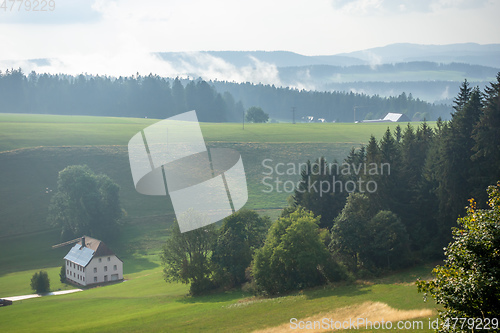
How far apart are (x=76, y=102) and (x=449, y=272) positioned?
183675 mm

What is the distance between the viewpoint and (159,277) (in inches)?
1923

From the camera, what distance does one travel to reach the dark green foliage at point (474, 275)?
12695 millimetres

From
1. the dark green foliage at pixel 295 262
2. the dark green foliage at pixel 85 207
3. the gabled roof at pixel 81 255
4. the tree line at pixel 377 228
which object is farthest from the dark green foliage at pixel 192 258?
the dark green foliage at pixel 85 207

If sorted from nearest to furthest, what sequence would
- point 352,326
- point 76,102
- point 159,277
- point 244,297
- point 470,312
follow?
point 470,312 < point 352,326 < point 244,297 < point 159,277 < point 76,102

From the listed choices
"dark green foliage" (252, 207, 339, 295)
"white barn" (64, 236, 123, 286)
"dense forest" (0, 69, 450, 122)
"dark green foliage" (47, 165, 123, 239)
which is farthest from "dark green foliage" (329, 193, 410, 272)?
"dense forest" (0, 69, 450, 122)

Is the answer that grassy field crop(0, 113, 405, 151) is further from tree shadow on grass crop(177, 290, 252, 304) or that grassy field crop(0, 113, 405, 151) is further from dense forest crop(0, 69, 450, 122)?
tree shadow on grass crop(177, 290, 252, 304)

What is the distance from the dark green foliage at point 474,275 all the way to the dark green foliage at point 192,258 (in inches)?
1218

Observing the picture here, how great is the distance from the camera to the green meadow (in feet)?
101

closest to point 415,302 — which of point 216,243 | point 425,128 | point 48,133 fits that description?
point 216,243

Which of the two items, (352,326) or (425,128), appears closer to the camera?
(352,326)

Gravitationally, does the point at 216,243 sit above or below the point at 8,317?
above

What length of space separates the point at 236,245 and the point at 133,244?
21841mm

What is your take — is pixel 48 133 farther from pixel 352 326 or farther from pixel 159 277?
pixel 352 326

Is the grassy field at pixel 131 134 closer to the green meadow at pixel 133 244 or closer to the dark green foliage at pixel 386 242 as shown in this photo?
the green meadow at pixel 133 244
